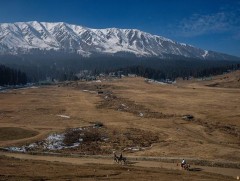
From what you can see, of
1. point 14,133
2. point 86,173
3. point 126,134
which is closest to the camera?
point 86,173

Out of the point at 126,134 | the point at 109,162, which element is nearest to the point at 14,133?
the point at 126,134

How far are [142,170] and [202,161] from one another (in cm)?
1128

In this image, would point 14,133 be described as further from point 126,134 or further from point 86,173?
point 86,173

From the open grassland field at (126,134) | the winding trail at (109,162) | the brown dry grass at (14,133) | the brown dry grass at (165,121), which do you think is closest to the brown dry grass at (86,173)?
the open grassland field at (126,134)

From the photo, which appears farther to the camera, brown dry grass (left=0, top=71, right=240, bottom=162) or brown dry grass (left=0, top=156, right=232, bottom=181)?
brown dry grass (left=0, top=71, right=240, bottom=162)

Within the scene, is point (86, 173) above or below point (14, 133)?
above

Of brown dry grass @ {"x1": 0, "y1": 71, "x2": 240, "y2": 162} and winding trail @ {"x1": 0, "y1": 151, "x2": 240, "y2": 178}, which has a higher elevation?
brown dry grass @ {"x1": 0, "y1": 71, "x2": 240, "y2": 162}

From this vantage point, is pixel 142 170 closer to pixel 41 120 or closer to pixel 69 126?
pixel 69 126

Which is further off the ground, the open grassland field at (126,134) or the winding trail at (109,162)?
the open grassland field at (126,134)

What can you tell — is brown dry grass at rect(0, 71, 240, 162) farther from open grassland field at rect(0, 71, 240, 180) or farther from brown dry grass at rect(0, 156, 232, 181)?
brown dry grass at rect(0, 156, 232, 181)

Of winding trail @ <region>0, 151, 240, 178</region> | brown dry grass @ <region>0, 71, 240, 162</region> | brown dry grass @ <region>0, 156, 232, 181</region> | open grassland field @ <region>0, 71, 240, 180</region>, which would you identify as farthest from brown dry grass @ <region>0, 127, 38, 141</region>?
brown dry grass @ <region>0, 156, 232, 181</region>

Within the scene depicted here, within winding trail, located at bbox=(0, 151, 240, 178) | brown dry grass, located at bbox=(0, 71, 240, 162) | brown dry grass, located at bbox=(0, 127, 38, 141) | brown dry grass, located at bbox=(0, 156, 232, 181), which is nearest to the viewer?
brown dry grass, located at bbox=(0, 156, 232, 181)

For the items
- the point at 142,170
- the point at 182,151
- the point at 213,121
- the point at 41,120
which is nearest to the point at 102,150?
the point at 182,151

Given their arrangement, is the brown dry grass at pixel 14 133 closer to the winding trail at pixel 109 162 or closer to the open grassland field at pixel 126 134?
the open grassland field at pixel 126 134
